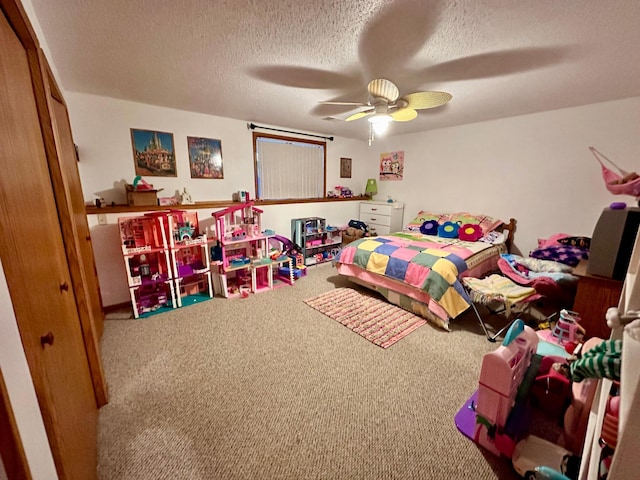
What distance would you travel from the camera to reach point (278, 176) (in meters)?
4.00

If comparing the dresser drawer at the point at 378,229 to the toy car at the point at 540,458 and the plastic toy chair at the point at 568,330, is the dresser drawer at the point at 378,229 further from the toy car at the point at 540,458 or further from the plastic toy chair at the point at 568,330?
the toy car at the point at 540,458

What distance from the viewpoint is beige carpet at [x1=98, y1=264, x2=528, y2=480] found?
1298 millimetres

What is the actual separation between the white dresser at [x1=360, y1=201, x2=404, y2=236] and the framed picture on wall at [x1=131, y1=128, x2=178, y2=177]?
10.5 feet

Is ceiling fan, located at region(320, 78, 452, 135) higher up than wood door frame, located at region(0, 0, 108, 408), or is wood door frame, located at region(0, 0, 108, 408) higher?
ceiling fan, located at region(320, 78, 452, 135)

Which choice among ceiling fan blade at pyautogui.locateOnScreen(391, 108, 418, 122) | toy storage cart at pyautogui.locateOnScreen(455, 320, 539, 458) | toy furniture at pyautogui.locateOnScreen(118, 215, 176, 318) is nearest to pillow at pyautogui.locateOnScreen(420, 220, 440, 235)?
ceiling fan blade at pyautogui.locateOnScreen(391, 108, 418, 122)

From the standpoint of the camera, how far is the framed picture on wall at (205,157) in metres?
3.18

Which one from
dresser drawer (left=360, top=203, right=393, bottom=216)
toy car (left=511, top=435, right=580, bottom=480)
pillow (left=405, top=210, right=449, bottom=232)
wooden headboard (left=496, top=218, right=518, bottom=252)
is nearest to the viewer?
toy car (left=511, top=435, right=580, bottom=480)

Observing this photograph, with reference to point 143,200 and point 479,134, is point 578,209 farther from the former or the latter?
point 143,200

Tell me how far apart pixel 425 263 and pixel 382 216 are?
2228mm

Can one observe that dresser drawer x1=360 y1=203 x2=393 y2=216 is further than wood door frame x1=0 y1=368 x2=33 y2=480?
Yes

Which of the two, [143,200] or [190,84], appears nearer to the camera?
[190,84]

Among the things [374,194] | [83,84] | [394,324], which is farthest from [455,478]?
[374,194]

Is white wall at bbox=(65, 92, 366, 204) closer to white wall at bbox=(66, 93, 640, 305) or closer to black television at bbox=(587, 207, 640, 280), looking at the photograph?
white wall at bbox=(66, 93, 640, 305)

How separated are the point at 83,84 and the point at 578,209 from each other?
5246mm
